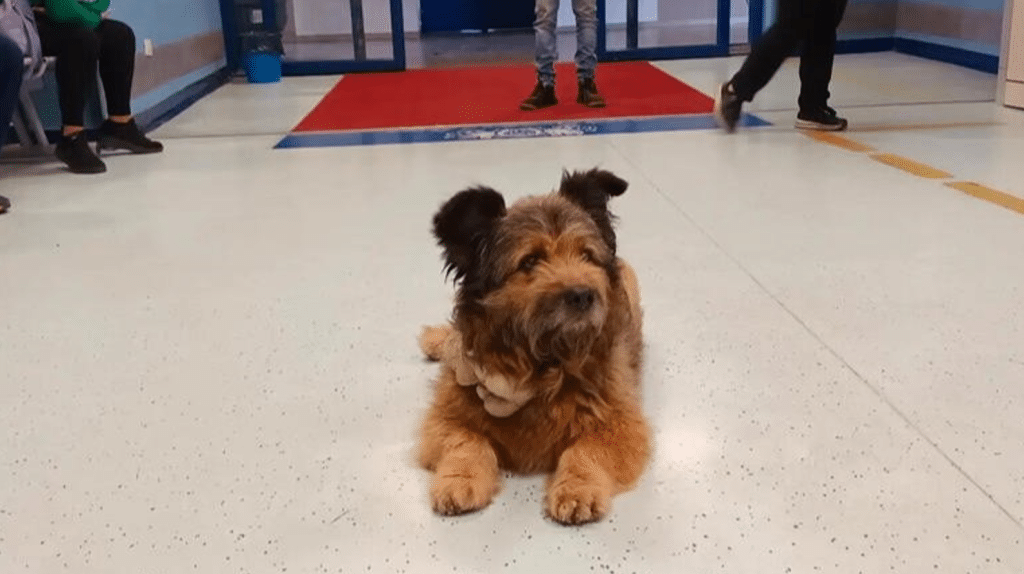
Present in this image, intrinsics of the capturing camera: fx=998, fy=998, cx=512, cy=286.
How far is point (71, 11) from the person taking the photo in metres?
4.53

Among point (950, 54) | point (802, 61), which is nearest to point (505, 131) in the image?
point (802, 61)

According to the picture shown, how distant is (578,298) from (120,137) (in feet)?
13.4

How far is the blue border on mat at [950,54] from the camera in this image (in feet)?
23.4

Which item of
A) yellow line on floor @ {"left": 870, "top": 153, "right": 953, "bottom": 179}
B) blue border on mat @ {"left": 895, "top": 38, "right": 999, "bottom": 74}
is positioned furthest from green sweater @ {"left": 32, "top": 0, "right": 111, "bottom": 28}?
blue border on mat @ {"left": 895, "top": 38, "right": 999, "bottom": 74}

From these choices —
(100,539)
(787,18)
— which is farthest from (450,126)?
(100,539)

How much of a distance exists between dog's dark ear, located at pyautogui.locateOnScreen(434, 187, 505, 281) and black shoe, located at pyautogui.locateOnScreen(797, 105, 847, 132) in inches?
151

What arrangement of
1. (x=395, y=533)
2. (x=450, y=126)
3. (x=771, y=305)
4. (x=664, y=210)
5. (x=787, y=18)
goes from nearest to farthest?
(x=395, y=533), (x=771, y=305), (x=664, y=210), (x=787, y=18), (x=450, y=126)

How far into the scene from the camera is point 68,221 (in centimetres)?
368

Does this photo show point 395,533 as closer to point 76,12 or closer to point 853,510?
point 853,510

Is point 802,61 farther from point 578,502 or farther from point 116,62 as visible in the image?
point 578,502

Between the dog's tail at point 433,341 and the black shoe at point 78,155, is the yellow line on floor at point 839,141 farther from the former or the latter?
the black shoe at point 78,155

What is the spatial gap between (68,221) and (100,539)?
94.7 inches

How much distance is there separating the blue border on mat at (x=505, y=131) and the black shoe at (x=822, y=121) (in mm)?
259

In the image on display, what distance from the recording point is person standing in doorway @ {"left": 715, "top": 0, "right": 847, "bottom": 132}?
4.93 meters
